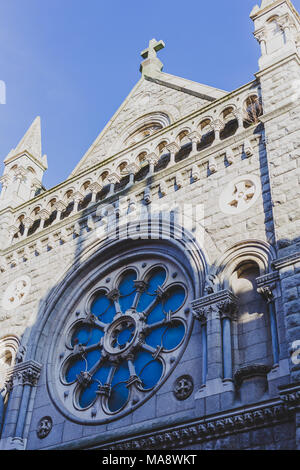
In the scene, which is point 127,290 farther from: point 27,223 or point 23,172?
point 23,172

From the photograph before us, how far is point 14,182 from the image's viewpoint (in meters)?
18.4

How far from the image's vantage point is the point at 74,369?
12.8m

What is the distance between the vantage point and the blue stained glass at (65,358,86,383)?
12.7 meters

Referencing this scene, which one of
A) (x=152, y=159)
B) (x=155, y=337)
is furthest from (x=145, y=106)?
(x=155, y=337)

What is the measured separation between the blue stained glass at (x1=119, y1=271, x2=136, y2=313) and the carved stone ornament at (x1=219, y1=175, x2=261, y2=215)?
265cm

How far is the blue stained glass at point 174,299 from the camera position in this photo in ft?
39.5

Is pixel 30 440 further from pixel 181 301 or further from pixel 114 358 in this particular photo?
pixel 181 301

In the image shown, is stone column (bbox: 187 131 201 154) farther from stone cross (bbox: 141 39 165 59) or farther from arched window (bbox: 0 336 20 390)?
stone cross (bbox: 141 39 165 59)

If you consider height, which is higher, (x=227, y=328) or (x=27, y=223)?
(x=27, y=223)

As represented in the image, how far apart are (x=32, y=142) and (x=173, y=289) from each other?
920cm

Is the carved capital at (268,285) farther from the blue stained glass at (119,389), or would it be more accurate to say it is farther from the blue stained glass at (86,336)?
the blue stained glass at (86,336)

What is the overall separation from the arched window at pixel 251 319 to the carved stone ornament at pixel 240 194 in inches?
51.0

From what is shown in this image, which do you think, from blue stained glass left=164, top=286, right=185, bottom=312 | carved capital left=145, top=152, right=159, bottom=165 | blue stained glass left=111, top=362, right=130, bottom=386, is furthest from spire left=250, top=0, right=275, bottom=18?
blue stained glass left=111, top=362, right=130, bottom=386
